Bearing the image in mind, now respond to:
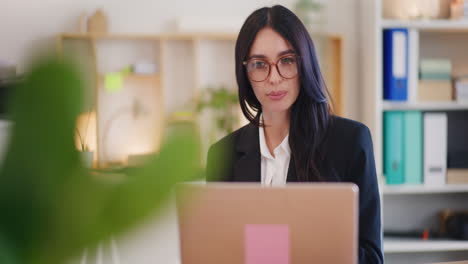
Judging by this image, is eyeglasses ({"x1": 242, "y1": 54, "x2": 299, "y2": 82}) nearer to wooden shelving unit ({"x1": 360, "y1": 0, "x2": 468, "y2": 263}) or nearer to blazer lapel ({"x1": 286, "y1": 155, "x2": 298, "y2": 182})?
blazer lapel ({"x1": 286, "y1": 155, "x2": 298, "y2": 182})

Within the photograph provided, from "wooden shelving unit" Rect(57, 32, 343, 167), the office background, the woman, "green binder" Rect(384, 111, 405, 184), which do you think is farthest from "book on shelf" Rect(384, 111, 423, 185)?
the woman

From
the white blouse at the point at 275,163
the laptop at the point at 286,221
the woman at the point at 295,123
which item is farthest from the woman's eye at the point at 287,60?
the laptop at the point at 286,221

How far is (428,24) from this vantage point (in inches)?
123

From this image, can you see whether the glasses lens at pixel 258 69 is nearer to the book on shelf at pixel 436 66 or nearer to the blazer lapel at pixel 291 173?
the blazer lapel at pixel 291 173

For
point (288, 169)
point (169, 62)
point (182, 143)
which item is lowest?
point (288, 169)

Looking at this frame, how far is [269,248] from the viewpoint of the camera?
0.79m

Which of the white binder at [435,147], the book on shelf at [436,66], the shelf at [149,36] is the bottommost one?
the white binder at [435,147]

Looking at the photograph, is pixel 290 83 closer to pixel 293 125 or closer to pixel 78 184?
pixel 293 125

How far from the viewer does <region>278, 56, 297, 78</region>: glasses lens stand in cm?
154

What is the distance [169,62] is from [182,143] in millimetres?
3474

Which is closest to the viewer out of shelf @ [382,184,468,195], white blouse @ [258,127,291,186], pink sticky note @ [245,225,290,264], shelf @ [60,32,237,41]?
pink sticky note @ [245,225,290,264]

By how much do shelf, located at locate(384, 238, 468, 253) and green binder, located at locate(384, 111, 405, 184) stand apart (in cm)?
38

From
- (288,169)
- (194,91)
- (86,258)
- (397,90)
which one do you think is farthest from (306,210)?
(194,91)

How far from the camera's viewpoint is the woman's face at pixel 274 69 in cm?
153
